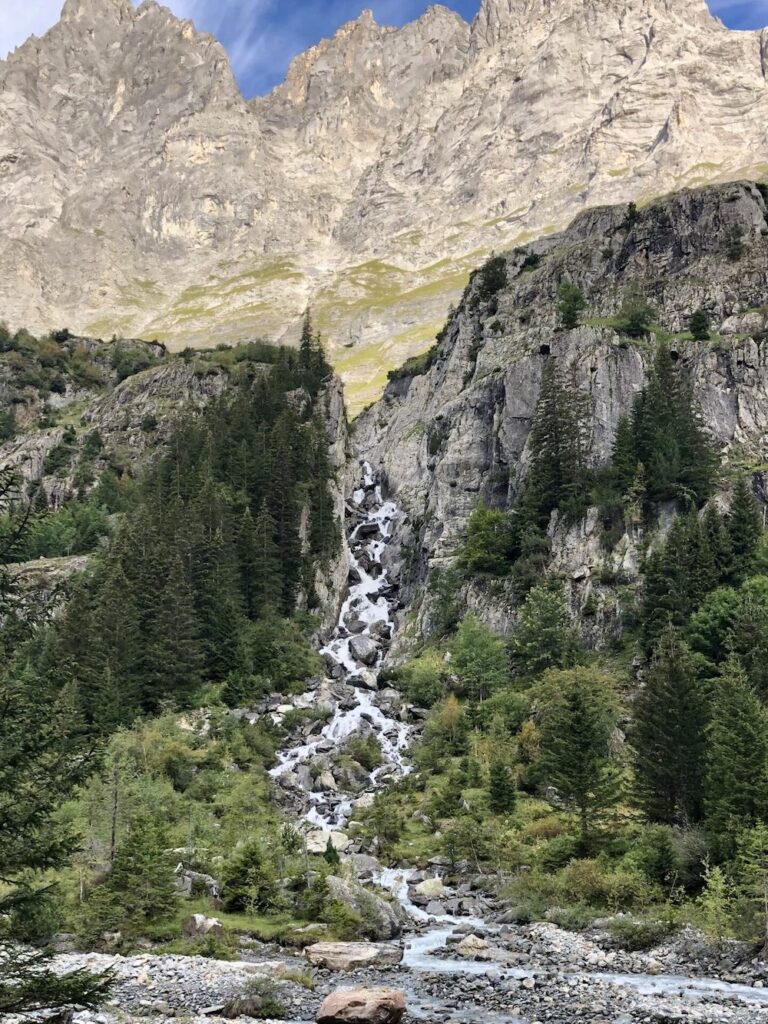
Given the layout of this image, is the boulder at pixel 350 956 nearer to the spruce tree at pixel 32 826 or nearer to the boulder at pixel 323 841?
the spruce tree at pixel 32 826

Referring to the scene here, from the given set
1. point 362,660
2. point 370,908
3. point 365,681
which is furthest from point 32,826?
point 362,660

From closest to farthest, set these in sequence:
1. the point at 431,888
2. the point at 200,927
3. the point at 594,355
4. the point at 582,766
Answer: the point at 200,927
the point at 431,888
the point at 582,766
the point at 594,355

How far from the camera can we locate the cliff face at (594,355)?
9144 cm

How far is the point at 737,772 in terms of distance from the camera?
3494 centimetres

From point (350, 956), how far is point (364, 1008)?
779cm

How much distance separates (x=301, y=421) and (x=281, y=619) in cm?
3601

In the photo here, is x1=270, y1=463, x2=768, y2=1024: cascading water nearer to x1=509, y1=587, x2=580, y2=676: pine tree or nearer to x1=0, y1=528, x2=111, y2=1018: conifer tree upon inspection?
x1=509, y1=587, x2=580, y2=676: pine tree

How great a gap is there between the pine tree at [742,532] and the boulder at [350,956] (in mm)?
51159

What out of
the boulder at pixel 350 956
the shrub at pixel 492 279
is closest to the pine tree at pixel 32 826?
the boulder at pixel 350 956

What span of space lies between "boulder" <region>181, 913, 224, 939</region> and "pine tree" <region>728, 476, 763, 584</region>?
5391cm

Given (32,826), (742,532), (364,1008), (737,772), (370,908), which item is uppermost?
(742,532)

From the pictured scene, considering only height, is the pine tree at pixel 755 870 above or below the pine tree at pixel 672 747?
below

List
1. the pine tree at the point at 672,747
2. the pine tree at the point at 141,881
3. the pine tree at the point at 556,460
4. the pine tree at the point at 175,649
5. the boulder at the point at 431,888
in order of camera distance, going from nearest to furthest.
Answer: the pine tree at the point at 141,881, the boulder at the point at 431,888, the pine tree at the point at 672,747, the pine tree at the point at 175,649, the pine tree at the point at 556,460

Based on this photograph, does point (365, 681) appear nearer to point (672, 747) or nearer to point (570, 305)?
point (672, 747)
